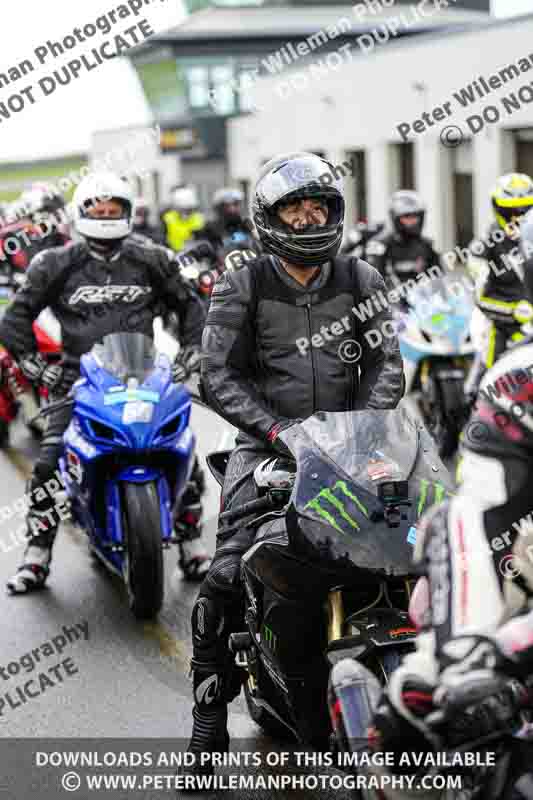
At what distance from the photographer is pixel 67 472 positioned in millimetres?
7895

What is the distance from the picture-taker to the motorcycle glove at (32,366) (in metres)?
8.20

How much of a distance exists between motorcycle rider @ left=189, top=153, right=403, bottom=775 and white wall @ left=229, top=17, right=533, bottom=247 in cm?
2190

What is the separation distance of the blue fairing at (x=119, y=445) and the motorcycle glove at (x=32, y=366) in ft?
1.43

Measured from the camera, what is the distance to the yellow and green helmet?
10.7m

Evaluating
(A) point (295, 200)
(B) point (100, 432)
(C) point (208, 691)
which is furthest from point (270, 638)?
(B) point (100, 432)

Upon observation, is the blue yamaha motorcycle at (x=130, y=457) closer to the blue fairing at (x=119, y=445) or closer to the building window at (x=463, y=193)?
the blue fairing at (x=119, y=445)

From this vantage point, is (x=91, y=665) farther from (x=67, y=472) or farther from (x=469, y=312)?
(x=469, y=312)

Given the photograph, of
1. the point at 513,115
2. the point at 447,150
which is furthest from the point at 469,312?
the point at 447,150

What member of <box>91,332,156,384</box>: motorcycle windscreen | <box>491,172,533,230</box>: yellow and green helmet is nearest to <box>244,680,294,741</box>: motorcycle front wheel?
<box>91,332,156,384</box>: motorcycle windscreen

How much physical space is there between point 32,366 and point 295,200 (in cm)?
322

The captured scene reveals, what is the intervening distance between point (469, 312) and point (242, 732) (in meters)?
6.87

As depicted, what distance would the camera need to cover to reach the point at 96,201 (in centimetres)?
819

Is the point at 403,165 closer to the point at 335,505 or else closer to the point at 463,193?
the point at 463,193

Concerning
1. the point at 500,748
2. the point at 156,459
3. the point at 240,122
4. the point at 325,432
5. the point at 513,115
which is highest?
the point at 325,432
